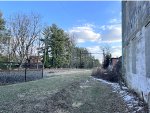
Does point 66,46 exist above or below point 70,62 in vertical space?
above

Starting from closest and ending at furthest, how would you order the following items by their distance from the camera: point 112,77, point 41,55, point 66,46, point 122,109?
point 122,109, point 112,77, point 41,55, point 66,46

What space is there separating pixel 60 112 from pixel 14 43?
3627 centimetres

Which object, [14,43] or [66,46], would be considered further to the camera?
[66,46]

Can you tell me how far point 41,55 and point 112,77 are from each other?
97.5 ft

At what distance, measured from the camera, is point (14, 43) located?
42.3 metres

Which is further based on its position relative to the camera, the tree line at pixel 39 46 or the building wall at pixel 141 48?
the tree line at pixel 39 46

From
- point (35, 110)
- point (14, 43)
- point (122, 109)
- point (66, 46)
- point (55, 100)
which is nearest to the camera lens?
point (35, 110)

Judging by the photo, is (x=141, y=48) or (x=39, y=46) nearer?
(x=141, y=48)

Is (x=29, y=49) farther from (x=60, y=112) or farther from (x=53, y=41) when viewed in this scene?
(x=60, y=112)

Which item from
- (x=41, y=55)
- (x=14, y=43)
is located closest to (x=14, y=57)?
(x=14, y=43)

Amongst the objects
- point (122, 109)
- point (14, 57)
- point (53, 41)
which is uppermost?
point (53, 41)

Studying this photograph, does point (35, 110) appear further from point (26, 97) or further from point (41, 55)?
point (41, 55)

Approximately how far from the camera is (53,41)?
5100cm

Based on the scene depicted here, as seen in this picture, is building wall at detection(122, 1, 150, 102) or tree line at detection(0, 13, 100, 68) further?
tree line at detection(0, 13, 100, 68)
